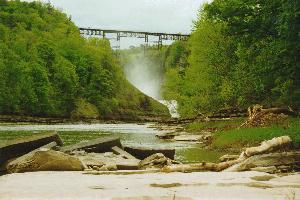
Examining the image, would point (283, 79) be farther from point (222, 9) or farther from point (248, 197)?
point (248, 197)

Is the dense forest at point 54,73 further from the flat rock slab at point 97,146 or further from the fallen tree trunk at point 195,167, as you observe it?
the fallen tree trunk at point 195,167

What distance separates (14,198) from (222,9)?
2152 centimetres

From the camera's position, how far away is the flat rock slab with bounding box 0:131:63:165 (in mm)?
13667

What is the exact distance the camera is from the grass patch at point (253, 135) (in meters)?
17.9

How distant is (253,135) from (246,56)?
988 centimetres

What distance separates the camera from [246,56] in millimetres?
29312

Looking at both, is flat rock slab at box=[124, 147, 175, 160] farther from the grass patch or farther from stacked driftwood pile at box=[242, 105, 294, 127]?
stacked driftwood pile at box=[242, 105, 294, 127]

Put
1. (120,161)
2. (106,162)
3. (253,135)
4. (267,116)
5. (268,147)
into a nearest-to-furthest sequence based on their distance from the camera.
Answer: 1. (268,147)
2. (106,162)
3. (120,161)
4. (253,135)
5. (267,116)

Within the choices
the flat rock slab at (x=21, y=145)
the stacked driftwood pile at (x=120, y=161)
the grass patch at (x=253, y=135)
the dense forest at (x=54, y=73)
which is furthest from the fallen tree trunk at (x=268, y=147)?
the dense forest at (x=54, y=73)

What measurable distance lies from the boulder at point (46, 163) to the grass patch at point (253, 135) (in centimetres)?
751

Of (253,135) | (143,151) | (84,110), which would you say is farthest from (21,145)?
(84,110)

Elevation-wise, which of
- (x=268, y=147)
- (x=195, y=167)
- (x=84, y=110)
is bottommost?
(x=84, y=110)

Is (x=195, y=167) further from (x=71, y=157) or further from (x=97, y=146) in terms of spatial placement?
(x=97, y=146)

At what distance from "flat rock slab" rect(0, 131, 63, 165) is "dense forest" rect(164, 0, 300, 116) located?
9.47 meters
